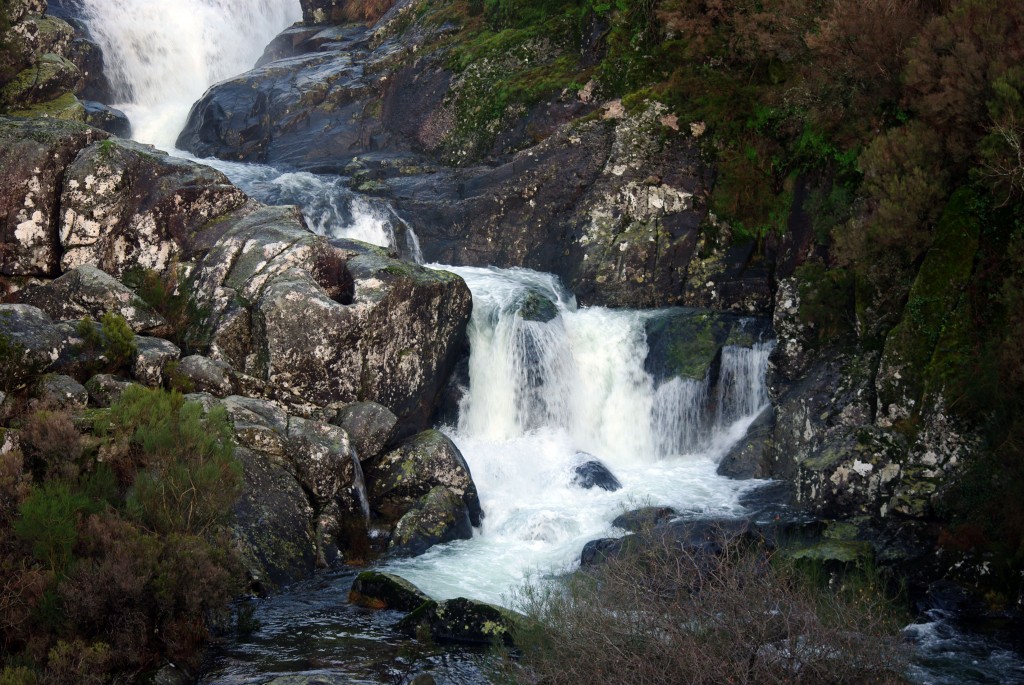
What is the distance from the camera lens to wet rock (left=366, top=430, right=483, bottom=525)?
14.1 m

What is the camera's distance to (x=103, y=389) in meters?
12.2

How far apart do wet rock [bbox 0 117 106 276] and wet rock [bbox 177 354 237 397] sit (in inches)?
147

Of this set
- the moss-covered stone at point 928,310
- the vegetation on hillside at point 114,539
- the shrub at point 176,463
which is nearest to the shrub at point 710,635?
the vegetation on hillside at point 114,539

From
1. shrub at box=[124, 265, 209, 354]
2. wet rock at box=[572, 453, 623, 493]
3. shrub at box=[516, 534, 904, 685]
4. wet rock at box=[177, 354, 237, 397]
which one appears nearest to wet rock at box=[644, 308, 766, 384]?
wet rock at box=[572, 453, 623, 493]

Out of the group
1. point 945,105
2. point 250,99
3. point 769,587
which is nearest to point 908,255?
point 945,105

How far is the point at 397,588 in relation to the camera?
1097cm

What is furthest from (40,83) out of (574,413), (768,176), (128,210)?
(768,176)

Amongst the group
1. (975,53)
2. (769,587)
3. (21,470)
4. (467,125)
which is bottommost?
(769,587)

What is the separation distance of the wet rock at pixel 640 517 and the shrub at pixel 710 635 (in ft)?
16.2

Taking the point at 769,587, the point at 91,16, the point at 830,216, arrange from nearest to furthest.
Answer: the point at 769,587 → the point at 830,216 → the point at 91,16

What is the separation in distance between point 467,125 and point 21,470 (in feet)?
51.8

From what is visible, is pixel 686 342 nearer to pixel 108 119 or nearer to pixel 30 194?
pixel 30 194

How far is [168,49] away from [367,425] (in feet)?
70.4

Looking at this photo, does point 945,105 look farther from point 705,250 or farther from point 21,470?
point 21,470
